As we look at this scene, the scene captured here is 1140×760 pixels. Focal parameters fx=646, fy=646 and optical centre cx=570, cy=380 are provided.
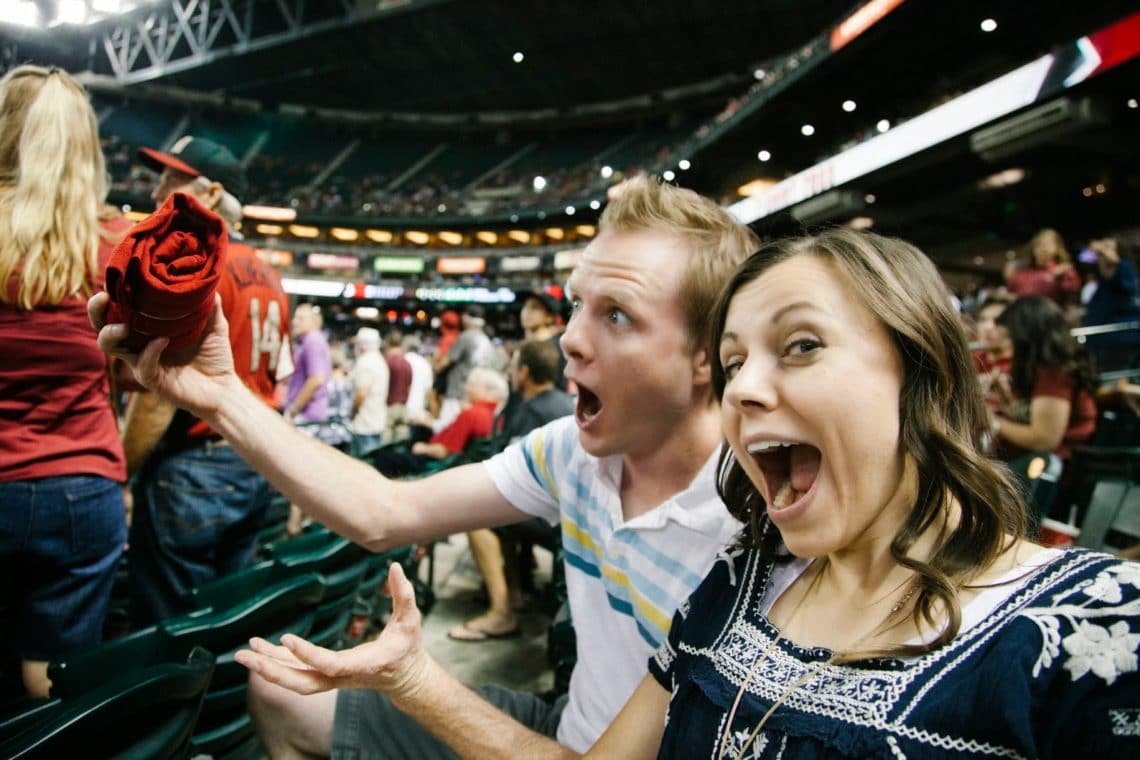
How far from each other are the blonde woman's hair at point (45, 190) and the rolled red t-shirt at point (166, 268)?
588 millimetres

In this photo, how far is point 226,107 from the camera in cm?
3569

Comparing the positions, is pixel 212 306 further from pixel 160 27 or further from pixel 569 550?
pixel 160 27

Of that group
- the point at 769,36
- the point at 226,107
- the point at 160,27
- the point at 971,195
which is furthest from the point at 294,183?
the point at 971,195

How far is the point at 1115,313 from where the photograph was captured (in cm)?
623

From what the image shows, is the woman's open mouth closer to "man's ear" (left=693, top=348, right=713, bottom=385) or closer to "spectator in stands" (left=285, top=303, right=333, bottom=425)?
"man's ear" (left=693, top=348, right=713, bottom=385)

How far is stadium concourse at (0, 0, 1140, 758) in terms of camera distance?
1600mm

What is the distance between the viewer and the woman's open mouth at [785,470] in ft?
3.05

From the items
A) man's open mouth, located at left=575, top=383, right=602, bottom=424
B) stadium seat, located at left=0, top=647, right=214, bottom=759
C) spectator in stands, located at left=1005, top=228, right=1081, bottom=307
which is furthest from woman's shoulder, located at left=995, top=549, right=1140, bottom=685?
spectator in stands, located at left=1005, top=228, right=1081, bottom=307

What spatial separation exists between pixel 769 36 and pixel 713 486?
89.0 feet

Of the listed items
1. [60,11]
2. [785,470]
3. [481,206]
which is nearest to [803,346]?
[785,470]

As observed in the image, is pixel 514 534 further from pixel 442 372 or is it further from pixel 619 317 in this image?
pixel 442 372

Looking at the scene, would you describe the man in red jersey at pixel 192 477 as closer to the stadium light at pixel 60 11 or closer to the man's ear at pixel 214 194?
the man's ear at pixel 214 194

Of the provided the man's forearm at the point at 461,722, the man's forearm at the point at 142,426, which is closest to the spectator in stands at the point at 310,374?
the man's forearm at the point at 142,426

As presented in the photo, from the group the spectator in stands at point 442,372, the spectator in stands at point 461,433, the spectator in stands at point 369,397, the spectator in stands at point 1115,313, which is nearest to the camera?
the spectator in stands at point 461,433
